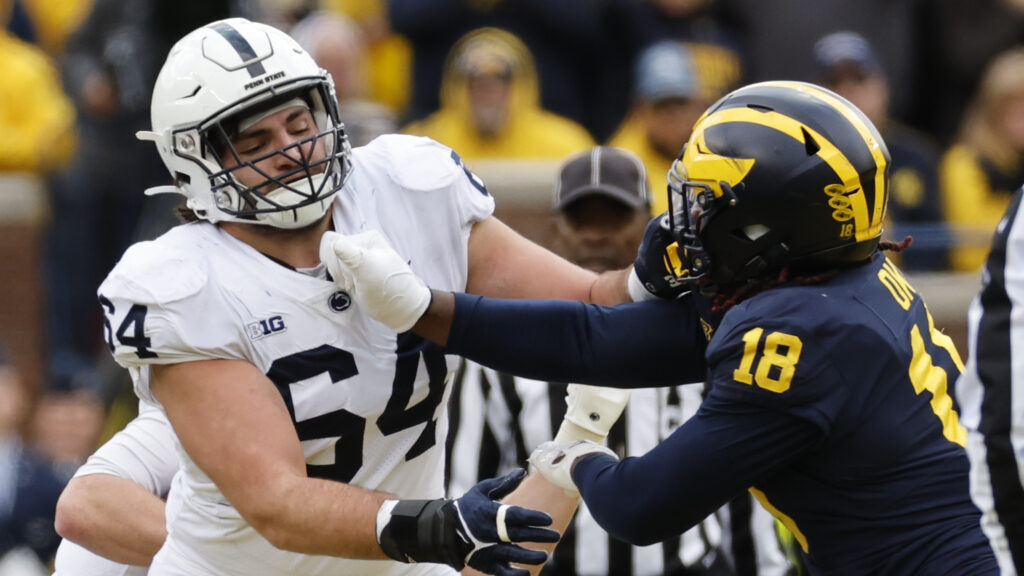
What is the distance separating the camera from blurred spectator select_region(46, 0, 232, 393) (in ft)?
24.1

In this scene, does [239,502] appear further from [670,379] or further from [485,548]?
[670,379]

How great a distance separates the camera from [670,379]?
3.30 meters

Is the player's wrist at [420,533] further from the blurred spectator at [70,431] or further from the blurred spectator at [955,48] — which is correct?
the blurred spectator at [955,48]

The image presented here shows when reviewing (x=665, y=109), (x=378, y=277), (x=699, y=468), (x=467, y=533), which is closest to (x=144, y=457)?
(x=378, y=277)

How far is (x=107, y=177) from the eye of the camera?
24.3ft

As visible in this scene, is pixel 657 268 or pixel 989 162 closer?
pixel 657 268

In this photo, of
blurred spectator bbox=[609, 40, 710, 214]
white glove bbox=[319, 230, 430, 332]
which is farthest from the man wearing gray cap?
blurred spectator bbox=[609, 40, 710, 214]

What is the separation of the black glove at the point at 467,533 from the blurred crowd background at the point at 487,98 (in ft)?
12.3

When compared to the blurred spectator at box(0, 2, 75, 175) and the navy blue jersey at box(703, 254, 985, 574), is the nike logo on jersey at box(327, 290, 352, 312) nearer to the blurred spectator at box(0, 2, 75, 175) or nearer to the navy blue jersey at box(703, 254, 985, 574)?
the navy blue jersey at box(703, 254, 985, 574)

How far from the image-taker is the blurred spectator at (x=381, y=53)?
805 centimetres

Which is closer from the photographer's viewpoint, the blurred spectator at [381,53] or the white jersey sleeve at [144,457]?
the white jersey sleeve at [144,457]

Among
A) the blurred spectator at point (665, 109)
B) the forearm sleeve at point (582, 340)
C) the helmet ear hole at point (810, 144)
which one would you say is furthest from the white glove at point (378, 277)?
the blurred spectator at point (665, 109)

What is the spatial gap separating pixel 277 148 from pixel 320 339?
1.40 feet

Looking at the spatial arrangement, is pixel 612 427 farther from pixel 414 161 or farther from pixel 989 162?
pixel 989 162
